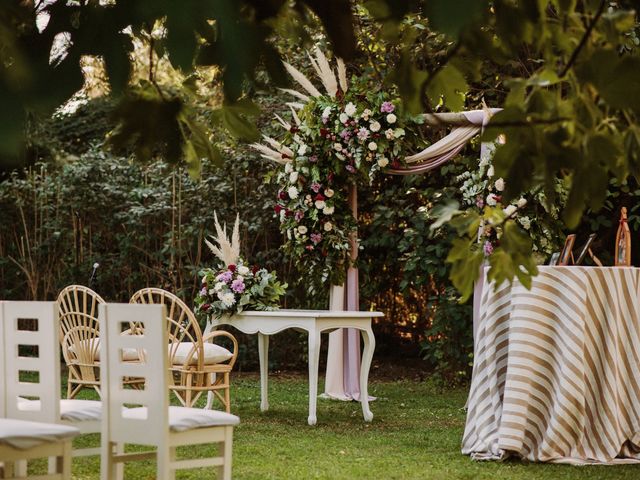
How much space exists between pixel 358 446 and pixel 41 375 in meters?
2.32

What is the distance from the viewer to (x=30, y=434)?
310cm

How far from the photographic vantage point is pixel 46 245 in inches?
371

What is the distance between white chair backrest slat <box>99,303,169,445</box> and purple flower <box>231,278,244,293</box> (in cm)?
294

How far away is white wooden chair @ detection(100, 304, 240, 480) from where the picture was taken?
3324mm

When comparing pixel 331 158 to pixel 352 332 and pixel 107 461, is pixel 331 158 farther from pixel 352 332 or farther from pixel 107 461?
pixel 107 461

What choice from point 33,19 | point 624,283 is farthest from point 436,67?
point 624,283

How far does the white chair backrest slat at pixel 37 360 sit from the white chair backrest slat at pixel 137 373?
163mm

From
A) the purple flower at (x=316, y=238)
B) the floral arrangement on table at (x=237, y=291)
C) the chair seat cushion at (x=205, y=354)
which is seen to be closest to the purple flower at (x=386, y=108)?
the purple flower at (x=316, y=238)

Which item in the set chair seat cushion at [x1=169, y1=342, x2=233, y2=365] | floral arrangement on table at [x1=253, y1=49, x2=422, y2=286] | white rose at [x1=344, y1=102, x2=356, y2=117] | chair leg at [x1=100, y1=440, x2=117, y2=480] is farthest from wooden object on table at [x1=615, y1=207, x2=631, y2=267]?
chair leg at [x1=100, y1=440, x2=117, y2=480]

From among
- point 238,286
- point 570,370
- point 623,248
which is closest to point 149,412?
point 570,370

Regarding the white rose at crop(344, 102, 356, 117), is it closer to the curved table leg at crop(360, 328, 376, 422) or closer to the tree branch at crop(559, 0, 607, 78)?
the curved table leg at crop(360, 328, 376, 422)

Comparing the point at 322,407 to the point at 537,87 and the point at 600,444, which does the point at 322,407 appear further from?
the point at 537,87

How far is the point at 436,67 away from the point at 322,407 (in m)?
5.89

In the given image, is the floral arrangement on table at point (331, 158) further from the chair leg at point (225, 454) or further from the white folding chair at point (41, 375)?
the chair leg at point (225, 454)
